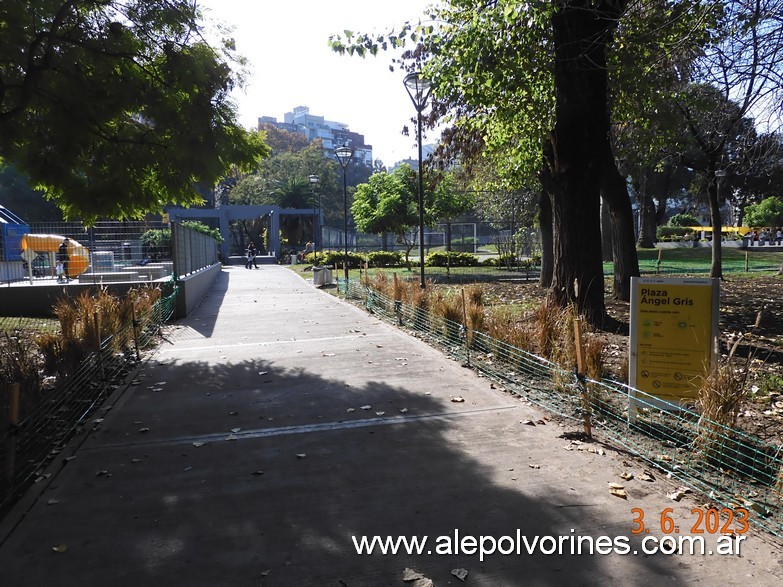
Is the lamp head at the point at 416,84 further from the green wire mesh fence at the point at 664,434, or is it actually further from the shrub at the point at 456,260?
the shrub at the point at 456,260

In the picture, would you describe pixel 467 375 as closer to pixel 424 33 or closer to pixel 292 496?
pixel 292 496

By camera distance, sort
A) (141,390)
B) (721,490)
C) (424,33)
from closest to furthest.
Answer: (721,490)
(141,390)
(424,33)

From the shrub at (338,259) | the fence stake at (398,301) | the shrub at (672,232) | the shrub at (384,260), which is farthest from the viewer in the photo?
the shrub at (672,232)

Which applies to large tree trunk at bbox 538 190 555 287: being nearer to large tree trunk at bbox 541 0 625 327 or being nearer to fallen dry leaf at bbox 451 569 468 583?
large tree trunk at bbox 541 0 625 327

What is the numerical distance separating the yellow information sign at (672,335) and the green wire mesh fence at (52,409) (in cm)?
503

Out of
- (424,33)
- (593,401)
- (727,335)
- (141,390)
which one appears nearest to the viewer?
(593,401)

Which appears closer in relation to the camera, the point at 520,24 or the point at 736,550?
the point at 736,550

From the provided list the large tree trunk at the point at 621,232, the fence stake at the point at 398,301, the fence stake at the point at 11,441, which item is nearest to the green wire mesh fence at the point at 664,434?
the fence stake at the point at 398,301

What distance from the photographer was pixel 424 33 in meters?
11.1

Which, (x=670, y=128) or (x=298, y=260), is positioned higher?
(x=670, y=128)

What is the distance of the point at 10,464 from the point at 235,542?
6.10 feet

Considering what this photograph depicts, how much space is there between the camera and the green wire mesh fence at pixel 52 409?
13.6 feet

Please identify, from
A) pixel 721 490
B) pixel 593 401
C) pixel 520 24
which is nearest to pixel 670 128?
pixel 520 24

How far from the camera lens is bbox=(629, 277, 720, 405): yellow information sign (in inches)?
199
